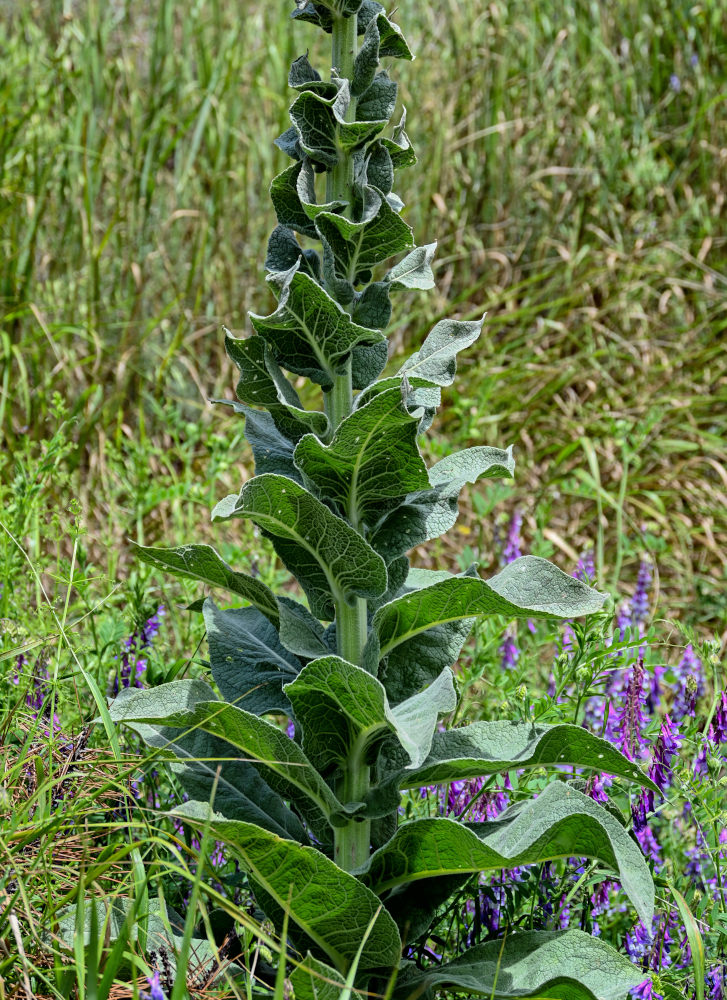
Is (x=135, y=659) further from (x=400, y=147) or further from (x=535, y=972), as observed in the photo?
(x=400, y=147)

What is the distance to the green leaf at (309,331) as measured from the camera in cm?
128

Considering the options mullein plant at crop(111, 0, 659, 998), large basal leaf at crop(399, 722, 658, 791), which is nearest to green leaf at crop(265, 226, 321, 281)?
mullein plant at crop(111, 0, 659, 998)

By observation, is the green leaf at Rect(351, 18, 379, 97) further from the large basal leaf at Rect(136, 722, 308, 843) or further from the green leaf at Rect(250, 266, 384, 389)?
the large basal leaf at Rect(136, 722, 308, 843)

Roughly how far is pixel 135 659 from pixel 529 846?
3.49 feet

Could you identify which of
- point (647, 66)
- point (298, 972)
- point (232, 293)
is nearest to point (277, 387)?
point (298, 972)

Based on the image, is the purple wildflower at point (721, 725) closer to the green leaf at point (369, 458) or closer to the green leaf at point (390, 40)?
the green leaf at point (369, 458)

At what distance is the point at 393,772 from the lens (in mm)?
1397

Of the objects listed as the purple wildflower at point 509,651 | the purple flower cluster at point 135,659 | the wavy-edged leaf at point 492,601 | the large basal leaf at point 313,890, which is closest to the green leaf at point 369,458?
the wavy-edged leaf at point 492,601

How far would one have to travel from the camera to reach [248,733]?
1.27 m

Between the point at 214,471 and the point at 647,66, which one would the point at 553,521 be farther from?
the point at 647,66

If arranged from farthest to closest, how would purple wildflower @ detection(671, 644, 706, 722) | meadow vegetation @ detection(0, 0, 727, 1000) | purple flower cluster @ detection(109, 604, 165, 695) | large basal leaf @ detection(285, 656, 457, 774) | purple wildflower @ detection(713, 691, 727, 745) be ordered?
1. meadow vegetation @ detection(0, 0, 727, 1000)
2. purple flower cluster @ detection(109, 604, 165, 695)
3. purple wildflower @ detection(671, 644, 706, 722)
4. purple wildflower @ detection(713, 691, 727, 745)
5. large basal leaf @ detection(285, 656, 457, 774)

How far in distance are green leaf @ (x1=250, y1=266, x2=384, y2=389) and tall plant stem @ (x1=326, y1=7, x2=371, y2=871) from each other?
4cm

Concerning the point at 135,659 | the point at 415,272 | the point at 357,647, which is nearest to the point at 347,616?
the point at 357,647

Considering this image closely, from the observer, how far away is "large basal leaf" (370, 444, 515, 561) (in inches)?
55.1
